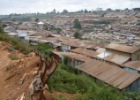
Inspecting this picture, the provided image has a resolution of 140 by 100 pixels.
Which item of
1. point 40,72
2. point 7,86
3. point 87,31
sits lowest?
point 87,31

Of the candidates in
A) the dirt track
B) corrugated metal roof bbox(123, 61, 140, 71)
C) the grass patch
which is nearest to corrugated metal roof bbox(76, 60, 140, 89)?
corrugated metal roof bbox(123, 61, 140, 71)

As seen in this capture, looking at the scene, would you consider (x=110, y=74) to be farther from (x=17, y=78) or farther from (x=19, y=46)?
(x=17, y=78)

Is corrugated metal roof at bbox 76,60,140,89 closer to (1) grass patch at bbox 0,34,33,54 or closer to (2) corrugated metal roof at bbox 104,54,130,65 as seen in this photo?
(2) corrugated metal roof at bbox 104,54,130,65

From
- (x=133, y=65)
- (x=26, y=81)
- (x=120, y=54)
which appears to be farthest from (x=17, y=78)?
(x=120, y=54)

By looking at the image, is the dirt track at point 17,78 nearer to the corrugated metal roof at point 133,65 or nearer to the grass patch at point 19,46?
the grass patch at point 19,46

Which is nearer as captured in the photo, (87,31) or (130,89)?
(130,89)

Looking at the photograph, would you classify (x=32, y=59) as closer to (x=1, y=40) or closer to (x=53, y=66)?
(x=53, y=66)

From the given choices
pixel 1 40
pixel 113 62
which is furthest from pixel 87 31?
pixel 1 40

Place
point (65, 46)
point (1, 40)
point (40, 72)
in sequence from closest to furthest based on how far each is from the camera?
point (40, 72) → point (1, 40) → point (65, 46)

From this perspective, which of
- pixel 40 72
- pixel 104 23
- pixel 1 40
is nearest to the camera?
pixel 40 72
